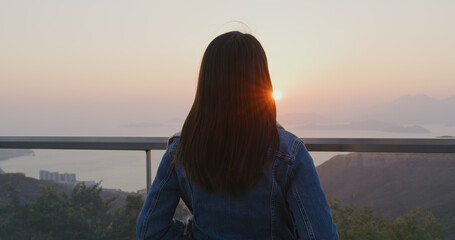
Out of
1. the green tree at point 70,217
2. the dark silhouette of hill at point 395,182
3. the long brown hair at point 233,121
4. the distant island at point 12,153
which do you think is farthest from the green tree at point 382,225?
the distant island at point 12,153

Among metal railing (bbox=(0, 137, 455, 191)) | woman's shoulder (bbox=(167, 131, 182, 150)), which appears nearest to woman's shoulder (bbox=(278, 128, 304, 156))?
woman's shoulder (bbox=(167, 131, 182, 150))

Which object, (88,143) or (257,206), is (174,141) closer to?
(257,206)

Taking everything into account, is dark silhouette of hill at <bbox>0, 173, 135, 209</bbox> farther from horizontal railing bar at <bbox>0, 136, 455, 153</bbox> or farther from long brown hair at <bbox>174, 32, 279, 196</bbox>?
long brown hair at <bbox>174, 32, 279, 196</bbox>

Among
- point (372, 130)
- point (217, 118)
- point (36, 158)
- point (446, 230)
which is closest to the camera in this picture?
point (217, 118)

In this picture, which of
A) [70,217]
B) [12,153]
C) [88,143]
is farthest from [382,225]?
[12,153]

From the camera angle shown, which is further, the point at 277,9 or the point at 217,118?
the point at 277,9

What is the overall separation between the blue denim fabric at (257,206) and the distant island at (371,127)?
3.51 ft

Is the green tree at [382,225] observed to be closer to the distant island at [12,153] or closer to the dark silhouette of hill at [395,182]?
the dark silhouette of hill at [395,182]

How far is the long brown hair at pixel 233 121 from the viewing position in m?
1.20

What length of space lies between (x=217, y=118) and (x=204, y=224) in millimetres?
365

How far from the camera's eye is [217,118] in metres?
1.21

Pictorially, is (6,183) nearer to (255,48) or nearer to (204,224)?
(204,224)

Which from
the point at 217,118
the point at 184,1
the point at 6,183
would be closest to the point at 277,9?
the point at 184,1

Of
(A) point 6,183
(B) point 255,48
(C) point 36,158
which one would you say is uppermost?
(B) point 255,48
